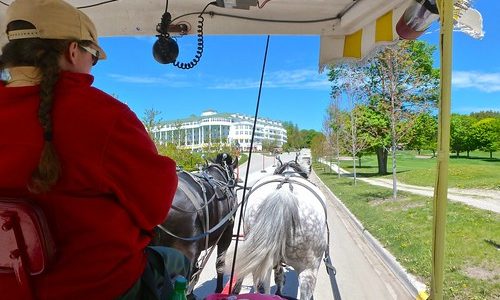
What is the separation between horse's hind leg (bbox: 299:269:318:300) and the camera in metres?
4.22

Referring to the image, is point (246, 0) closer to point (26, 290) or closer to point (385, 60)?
point (26, 290)

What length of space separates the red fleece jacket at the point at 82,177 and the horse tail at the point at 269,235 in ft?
9.09

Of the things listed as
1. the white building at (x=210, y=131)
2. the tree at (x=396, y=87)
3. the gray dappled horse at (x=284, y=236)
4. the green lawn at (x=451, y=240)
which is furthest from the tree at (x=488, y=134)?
the gray dappled horse at (x=284, y=236)

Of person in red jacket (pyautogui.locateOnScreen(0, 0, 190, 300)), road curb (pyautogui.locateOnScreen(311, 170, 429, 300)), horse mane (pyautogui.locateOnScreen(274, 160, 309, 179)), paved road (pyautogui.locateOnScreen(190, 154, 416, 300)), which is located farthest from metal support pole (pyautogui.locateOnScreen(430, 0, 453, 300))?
paved road (pyautogui.locateOnScreen(190, 154, 416, 300))

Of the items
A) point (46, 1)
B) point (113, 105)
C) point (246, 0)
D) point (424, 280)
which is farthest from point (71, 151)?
point (424, 280)

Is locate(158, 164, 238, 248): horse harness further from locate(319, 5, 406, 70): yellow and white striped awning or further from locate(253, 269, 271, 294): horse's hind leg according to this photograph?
locate(319, 5, 406, 70): yellow and white striped awning

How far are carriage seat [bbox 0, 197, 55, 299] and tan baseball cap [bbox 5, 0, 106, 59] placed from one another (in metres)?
0.56

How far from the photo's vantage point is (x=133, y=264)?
1.49 metres

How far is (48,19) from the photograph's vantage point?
140cm

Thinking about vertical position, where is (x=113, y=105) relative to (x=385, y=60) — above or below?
below

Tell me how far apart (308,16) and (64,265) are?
2.99m

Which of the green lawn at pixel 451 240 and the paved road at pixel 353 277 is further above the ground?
the green lawn at pixel 451 240

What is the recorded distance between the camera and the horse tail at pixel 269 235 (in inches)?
161

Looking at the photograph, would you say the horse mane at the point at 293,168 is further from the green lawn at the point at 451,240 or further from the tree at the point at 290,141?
the tree at the point at 290,141
